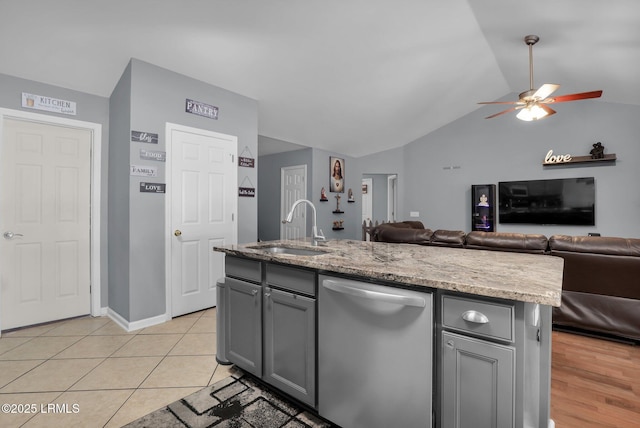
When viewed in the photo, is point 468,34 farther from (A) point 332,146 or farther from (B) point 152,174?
(B) point 152,174

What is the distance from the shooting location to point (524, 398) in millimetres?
1069

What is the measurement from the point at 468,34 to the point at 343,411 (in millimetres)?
4525

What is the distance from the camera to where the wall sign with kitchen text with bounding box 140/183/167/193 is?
309cm

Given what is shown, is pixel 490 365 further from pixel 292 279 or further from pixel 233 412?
pixel 233 412

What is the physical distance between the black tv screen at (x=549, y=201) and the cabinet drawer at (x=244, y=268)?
6344 millimetres

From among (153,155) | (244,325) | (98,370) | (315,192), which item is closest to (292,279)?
(244,325)

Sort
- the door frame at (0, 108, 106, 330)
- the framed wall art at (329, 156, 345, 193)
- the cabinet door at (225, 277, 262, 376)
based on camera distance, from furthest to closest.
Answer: the framed wall art at (329, 156, 345, 193) → the door frame at (0, 108, 106, 330) → the cabinet door at (225, 277, 262, 376)

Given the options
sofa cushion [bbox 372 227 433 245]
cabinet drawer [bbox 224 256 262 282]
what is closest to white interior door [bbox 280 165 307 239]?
sofa cushion [bbox 372 227 433 245]

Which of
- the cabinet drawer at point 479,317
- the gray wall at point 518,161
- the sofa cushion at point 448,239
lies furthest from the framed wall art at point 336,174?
the cabinet drawer at point 479,317

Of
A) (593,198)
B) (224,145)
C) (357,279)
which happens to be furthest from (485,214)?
(357,279)

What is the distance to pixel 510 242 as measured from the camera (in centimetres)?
301

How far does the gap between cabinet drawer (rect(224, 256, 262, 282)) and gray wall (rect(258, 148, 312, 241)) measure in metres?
4.86

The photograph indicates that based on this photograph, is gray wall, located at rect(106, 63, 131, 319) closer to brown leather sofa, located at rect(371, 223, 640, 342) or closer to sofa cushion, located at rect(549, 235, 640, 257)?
brown leather sofa, located at rect(371, 223, 640, 342)

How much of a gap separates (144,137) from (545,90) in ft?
14.1
